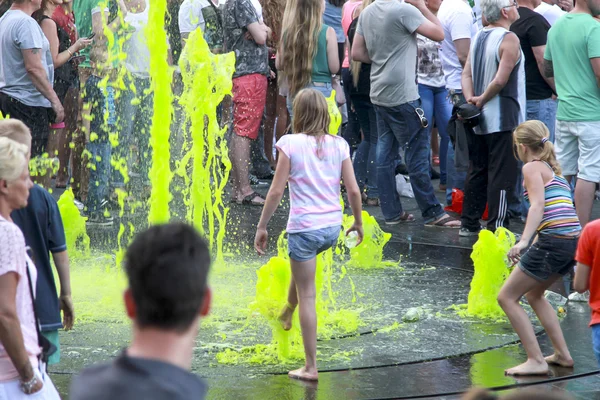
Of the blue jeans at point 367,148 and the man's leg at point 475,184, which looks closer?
the man's leg at point 475,184

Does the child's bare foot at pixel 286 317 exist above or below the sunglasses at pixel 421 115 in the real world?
below

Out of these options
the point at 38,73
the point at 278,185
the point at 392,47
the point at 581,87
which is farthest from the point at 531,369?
the point at 38,73

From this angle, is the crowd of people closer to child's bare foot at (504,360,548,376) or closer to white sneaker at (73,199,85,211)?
child's bare foot at (504,360,548,376)

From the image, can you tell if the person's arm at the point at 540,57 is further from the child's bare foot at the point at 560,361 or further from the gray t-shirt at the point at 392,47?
the child's bare foot at the point at 560,361

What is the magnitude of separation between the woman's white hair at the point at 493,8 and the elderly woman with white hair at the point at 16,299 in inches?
240

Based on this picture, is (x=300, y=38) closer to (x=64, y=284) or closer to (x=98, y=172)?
(x=98, y=172)

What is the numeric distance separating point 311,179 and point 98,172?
5.05m

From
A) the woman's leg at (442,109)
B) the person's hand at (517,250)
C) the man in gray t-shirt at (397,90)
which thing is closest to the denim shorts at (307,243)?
the person's hand at (517,250)

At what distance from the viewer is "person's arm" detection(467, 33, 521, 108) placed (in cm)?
878

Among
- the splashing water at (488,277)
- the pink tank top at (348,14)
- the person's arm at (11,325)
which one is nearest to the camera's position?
the person's arm at (11,325)

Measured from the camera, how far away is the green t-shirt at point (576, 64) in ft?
26.2

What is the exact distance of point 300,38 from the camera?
9539mm

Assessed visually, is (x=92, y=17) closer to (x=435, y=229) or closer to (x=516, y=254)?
(x=435, y=229)

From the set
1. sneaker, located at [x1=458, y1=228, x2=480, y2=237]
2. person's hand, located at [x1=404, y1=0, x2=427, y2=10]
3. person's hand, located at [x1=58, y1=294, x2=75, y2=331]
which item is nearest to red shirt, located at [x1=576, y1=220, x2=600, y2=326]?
person's hand, located at [x1=58, y1=294, x2=75, y2=331]
